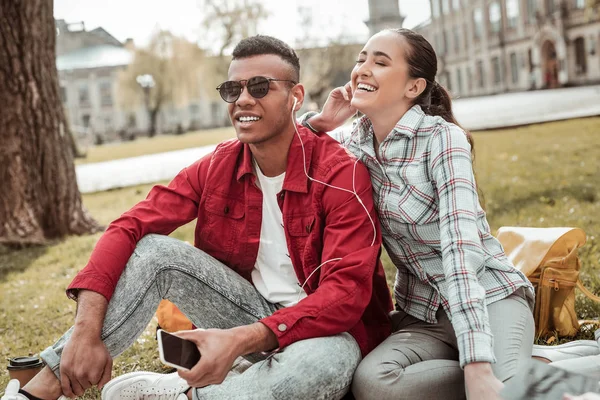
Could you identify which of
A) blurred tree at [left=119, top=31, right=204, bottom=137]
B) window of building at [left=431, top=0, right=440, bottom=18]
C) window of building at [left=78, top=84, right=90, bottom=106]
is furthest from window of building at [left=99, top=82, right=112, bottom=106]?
window of building at [left=431, top=0, right=440, bottom=18]

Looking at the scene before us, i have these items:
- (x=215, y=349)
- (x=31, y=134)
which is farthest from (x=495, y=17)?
(x=215, y=349)

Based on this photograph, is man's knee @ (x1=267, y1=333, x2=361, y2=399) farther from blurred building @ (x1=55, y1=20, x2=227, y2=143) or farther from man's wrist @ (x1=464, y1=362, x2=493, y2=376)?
blurred building @ (x1=55, y1=20, x2=227, y2=143)

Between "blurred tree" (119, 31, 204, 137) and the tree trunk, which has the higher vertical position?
"blurred tree" (119, 31, 204, 137)

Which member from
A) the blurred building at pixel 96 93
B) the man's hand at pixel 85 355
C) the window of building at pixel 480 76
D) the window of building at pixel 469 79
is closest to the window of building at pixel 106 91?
the blurred building at pixel 96 93

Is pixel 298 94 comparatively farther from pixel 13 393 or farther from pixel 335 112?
pixel 13 393

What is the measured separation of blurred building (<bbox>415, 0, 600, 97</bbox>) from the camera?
42.4 meters

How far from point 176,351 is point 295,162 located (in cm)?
102

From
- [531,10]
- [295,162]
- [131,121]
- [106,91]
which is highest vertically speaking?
[531,10]

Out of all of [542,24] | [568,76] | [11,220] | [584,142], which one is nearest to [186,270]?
[11,220]

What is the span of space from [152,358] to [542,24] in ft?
155

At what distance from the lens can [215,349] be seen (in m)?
2.31

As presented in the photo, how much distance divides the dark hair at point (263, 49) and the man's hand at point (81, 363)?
1.39m

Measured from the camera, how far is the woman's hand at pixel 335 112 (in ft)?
10.6

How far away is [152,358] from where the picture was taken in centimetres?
374
